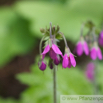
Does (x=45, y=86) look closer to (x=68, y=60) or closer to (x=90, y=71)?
(x=90, y=71)

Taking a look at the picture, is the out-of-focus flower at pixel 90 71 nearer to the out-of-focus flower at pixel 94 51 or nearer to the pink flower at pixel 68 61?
the out-of-focus flower at pixel 94 51

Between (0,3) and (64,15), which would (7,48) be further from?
(0,3)

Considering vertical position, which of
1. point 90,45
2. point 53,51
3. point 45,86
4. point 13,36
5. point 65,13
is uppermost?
point 65,13

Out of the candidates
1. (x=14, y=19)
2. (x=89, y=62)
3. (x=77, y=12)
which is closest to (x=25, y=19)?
(x=14, y=19)

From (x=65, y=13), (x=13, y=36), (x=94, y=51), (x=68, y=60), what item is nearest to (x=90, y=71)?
(x=65, y=13)

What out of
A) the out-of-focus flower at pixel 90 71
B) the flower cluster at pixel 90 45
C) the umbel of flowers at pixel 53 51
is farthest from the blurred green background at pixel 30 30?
the umbel of flowers at pixel 53 51

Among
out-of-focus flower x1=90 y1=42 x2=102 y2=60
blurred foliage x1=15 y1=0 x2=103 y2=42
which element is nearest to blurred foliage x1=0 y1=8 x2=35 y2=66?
blurred foliage x1=15 y1=0 x2=103 y2=42

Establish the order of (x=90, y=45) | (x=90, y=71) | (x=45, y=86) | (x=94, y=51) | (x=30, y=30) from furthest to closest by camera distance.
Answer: (x=30, y=30) → (x=90, y=71) → (x=45, y=86) → (x=90, y=45) → (x=94, y=51)
